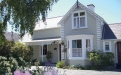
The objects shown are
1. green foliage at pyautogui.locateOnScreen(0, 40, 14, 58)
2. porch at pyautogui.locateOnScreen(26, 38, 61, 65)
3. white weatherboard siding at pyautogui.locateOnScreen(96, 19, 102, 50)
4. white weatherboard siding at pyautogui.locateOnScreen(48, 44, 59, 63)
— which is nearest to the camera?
green foliage at pyautogui.locateOnScreen(0, 40, 14, 58)

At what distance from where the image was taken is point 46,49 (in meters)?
25.1

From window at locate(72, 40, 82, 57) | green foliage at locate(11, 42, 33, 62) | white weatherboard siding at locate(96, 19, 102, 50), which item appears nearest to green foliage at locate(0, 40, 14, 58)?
green foliage at locate(11, 42, 33, 62)

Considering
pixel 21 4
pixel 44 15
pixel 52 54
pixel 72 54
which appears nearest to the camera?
pixel 21 4

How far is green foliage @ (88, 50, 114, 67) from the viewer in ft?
57.6

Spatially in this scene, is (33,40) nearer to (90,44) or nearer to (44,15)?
(90,44)

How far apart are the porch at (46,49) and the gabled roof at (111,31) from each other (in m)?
5.66

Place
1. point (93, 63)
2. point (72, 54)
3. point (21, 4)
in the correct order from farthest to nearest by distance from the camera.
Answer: point (72, 54) → point (93, 63) → point (21, 4)

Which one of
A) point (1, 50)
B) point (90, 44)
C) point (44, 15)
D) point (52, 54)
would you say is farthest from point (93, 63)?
point (44, 15)

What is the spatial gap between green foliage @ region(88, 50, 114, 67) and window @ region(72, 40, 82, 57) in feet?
5.96

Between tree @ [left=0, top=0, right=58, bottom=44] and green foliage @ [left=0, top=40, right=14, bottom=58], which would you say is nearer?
tree @ [left=0, top=0, right=58, bottom=44]

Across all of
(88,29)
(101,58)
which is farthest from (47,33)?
(101,58)

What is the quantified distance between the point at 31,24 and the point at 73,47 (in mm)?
12458

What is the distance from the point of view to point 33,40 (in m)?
25.3

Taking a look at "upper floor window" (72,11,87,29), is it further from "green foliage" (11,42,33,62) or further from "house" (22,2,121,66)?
"green foliage" (11,42,33,62)
